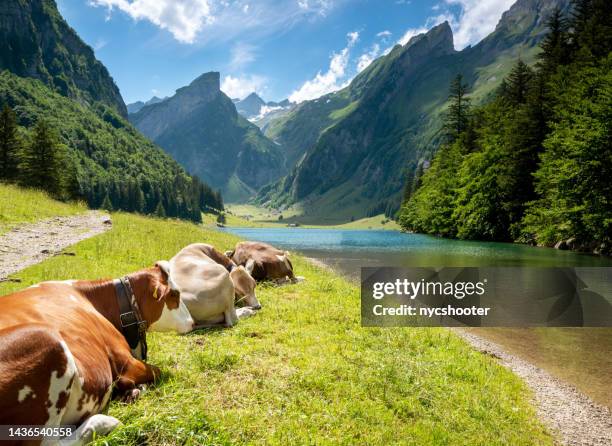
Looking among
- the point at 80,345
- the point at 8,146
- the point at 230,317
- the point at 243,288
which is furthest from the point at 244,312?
the point at 8,146

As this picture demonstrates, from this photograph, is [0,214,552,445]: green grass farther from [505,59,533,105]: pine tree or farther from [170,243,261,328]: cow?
[505,59,533,105]: pine tree

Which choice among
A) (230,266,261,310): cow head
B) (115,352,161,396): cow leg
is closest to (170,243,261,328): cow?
(230,266,261,310): cow head

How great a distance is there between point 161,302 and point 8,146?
6789 cm

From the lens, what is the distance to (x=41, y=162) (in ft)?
192

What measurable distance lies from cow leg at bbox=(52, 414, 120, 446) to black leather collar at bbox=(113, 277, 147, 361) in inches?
65.2

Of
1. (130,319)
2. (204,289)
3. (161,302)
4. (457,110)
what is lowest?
(204,289)

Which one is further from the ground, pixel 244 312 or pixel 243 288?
pixel 243 288

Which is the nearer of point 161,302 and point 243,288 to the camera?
point 161,302

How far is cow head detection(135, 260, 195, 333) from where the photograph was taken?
5.82 metres

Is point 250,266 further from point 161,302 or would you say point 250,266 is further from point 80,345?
point 80,345

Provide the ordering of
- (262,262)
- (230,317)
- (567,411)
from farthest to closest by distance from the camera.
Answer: (262,262), (230,317), (567,411)

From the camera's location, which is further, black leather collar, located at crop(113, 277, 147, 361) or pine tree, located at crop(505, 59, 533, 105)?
pine tree, located at crop(505, 59, 533, 105)

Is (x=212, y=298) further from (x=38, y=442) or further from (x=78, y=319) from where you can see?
(x=38, y=442)

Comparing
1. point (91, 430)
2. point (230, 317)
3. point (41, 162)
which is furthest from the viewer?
point (41, 162)
